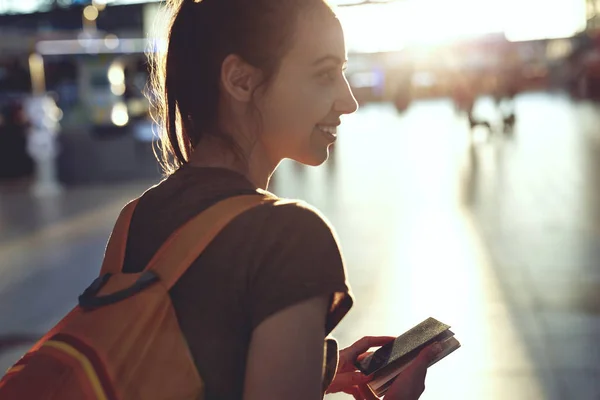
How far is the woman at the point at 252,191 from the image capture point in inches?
43.8

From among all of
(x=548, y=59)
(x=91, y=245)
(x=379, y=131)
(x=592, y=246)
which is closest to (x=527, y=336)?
(x=592, y=246)

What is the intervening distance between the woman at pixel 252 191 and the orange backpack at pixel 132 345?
0.09 ft

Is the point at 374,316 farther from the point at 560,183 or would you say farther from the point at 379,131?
the point at 379,131

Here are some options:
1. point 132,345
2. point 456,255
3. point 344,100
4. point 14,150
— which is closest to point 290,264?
point 132,345

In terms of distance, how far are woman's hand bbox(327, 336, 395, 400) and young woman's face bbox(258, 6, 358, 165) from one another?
40 centimetres

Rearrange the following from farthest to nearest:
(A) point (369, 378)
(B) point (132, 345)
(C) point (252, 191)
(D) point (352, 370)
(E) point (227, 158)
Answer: (D) point (352, 370), (A) point (369, 378), (E) point (227, 158), (C) point (252, 191), (B) point (132, 345)

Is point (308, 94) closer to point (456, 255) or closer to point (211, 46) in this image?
point (211, 46)

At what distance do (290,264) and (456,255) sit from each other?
6013mm

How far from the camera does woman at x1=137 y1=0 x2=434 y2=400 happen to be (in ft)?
3.65

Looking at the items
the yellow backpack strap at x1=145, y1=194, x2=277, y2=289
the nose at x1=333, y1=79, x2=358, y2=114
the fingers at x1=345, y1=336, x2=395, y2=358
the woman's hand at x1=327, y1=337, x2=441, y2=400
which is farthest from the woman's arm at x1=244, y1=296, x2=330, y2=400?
the fingers at x1=345, y1=336, x2=395, y2=358

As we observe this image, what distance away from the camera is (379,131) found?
24375 mm

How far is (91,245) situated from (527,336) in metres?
4.80

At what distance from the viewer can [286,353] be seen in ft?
3.62

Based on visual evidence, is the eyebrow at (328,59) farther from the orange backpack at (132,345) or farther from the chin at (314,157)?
the orange backpack at (132,345)
